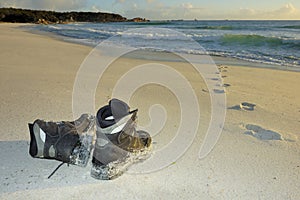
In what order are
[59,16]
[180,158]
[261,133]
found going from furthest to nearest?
1. [59,16]
2. [261,133]
3. [180,158]

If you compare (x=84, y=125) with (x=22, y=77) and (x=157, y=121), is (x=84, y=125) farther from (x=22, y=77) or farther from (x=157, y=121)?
(x=22, y=77)

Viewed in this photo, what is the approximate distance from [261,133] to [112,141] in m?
1.09

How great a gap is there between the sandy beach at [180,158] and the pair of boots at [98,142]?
64 millimetres

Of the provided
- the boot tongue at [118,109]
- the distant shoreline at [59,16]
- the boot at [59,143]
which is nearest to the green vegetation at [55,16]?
the distant shoreline at [59,16]

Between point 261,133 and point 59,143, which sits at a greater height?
point 59,143

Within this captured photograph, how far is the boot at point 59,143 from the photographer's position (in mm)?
1372

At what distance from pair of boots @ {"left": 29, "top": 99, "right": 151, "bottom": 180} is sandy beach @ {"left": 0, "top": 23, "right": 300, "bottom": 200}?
64mm

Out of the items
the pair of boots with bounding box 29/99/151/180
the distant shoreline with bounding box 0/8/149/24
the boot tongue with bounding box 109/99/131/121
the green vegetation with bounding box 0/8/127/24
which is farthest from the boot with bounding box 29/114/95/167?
the distant shoreline with bounding box 0/8/149/24

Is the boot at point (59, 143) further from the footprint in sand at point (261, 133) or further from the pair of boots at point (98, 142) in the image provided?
the footprint in sand at point (261, 133)

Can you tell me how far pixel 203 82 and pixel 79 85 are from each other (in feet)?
4.53

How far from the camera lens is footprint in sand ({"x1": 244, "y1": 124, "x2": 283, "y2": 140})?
1.91 meters

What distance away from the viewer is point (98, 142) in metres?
1.39

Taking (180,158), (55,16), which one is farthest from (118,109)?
(55,16)

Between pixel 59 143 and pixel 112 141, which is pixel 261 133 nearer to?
pixel 112 141
